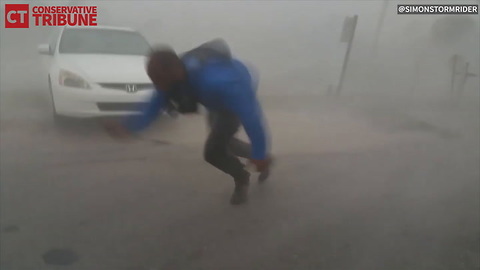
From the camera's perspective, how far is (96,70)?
A: 418 centimetres

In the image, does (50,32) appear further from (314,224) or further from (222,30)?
(314,224)

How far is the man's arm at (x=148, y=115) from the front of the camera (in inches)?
99.4

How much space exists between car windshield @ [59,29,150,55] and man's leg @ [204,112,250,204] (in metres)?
1.61

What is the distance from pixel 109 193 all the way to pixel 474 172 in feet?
9.86

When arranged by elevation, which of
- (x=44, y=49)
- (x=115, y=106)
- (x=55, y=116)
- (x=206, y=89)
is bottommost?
(x=55, y=116)

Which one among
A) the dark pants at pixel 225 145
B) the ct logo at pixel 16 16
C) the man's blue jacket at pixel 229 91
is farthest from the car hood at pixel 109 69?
the man's blue jacket at pixel 229 91

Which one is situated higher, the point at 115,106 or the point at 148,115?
the point at 148,115

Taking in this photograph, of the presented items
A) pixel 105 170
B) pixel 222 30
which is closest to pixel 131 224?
pixel 105 170

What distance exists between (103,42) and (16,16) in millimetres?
862

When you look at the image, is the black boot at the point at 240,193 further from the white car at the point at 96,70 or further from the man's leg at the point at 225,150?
the white car at the point at 96,70

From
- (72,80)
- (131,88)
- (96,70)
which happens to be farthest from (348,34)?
(72,80)

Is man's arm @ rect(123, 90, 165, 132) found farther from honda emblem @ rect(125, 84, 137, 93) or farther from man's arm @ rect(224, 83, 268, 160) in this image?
honda emblem @ rect(125, 84, 137, 93)

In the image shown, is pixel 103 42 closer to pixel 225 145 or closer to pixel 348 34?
pixel 225 145

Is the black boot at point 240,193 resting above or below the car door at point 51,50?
below
